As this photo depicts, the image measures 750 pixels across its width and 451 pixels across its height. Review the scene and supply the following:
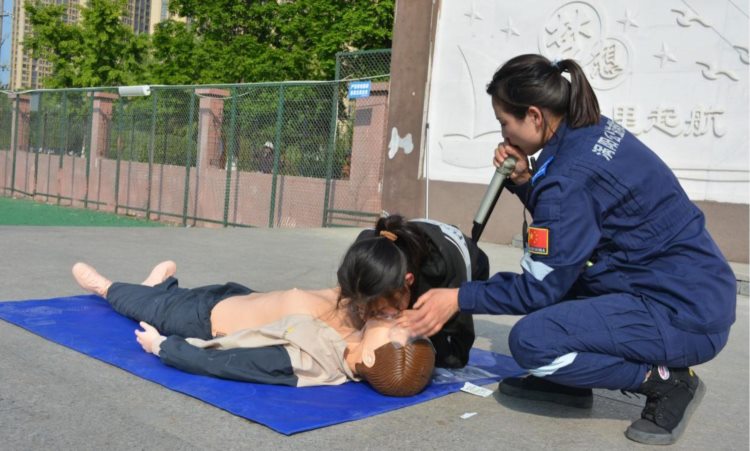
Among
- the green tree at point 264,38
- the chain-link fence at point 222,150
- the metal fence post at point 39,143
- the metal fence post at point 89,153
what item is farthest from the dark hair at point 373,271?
the green tree at point 264,38

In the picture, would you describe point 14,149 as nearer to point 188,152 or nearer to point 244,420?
point 188,152

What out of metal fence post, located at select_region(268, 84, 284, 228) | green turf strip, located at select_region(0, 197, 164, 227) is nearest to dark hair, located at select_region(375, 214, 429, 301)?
metal fence post, located at select_region(268, 84, 284, 228)

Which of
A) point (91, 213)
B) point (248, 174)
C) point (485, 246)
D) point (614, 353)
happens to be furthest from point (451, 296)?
point (91, 213)

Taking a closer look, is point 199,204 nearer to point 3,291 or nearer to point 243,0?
point 3,291

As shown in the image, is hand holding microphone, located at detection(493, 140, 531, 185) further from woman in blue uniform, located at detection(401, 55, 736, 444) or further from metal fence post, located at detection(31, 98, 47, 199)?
metal fence post, located at detection(31, 98, 47, 199)

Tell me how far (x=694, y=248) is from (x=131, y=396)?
1.89 m

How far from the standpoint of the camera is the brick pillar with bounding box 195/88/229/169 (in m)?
12.3

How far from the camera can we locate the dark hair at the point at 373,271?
252 cm

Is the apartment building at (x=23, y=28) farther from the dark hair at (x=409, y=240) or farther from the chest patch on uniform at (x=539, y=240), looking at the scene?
the chest patch on uniform at (x=539, y=240)

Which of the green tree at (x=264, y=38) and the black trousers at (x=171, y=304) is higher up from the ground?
the green tree at (x=264, y=38)

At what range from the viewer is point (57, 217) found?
1268 centimetres

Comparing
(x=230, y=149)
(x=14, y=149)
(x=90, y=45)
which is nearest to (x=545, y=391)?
(x=230, y=149)

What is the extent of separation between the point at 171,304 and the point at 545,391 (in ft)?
5.40

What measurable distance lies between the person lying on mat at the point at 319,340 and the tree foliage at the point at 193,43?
15.9 m
